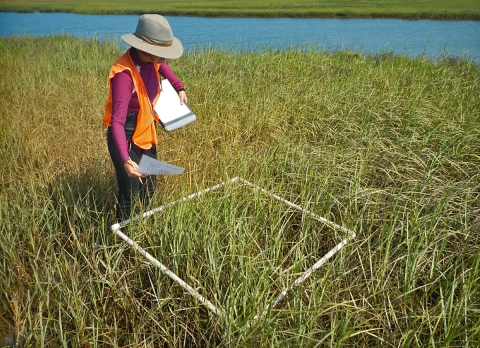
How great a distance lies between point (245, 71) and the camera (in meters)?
5.60

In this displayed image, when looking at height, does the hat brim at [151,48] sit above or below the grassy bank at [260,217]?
above

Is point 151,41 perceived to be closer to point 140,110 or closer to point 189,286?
point 140,110

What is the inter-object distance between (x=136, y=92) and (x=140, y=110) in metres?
0.10

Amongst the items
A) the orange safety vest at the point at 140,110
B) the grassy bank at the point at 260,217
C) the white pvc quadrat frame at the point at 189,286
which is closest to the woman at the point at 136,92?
the orange safety vest at the point at 140,110

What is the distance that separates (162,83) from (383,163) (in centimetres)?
174

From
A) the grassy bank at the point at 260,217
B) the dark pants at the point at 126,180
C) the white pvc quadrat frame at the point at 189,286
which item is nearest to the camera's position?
the white pvc quadrat frame at the point at 189,286

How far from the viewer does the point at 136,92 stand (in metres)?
1.77

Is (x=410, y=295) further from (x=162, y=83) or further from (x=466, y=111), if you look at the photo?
(x=466, y=111)

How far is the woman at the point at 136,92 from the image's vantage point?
5.49ft

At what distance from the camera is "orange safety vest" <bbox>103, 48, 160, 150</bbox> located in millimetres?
1692

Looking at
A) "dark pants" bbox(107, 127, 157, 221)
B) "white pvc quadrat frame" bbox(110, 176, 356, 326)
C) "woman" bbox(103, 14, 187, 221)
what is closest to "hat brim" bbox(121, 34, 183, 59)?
"woman" bbox(103, 14, 187, 221)

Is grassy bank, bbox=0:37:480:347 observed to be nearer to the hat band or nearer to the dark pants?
the dark pants

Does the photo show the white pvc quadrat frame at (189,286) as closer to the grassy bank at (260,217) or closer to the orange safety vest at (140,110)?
the grassy bank at (260,217)

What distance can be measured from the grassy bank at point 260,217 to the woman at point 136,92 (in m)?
0.33
